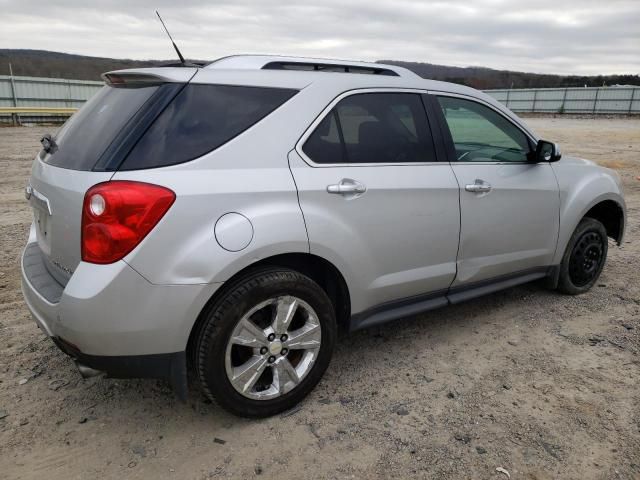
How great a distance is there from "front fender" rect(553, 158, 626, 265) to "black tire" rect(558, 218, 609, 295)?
0.40 ft

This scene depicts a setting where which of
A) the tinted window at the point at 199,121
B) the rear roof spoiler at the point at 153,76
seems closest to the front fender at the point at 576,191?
the tinted window at the point at 199,121

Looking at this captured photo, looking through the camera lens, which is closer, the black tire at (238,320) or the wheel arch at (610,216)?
the black tire at (238,320)

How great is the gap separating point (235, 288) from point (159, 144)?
0.74 metres

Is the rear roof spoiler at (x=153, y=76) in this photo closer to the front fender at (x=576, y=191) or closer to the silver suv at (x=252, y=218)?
the silver suv at (x=252, y=218)

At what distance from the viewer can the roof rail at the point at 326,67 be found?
2.90 meters

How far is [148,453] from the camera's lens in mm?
2531

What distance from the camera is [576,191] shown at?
13.6 ft

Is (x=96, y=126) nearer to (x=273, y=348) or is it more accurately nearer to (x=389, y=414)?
(x=273, y=348)

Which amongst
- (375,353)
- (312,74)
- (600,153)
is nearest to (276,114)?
(312,74)

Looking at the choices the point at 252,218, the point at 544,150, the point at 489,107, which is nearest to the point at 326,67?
the point at 252,218

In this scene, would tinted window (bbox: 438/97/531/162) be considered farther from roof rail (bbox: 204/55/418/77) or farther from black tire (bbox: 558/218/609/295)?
black tire (bbox: 558/218/609/295)

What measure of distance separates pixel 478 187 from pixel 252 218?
64.2 inches

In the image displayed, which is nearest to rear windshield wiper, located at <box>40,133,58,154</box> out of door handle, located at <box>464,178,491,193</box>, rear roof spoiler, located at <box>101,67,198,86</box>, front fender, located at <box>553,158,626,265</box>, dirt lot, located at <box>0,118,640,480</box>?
rear roof spoiler, located at <box>101,67,198,86</box>

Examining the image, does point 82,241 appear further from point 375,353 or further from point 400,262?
point 375,353
